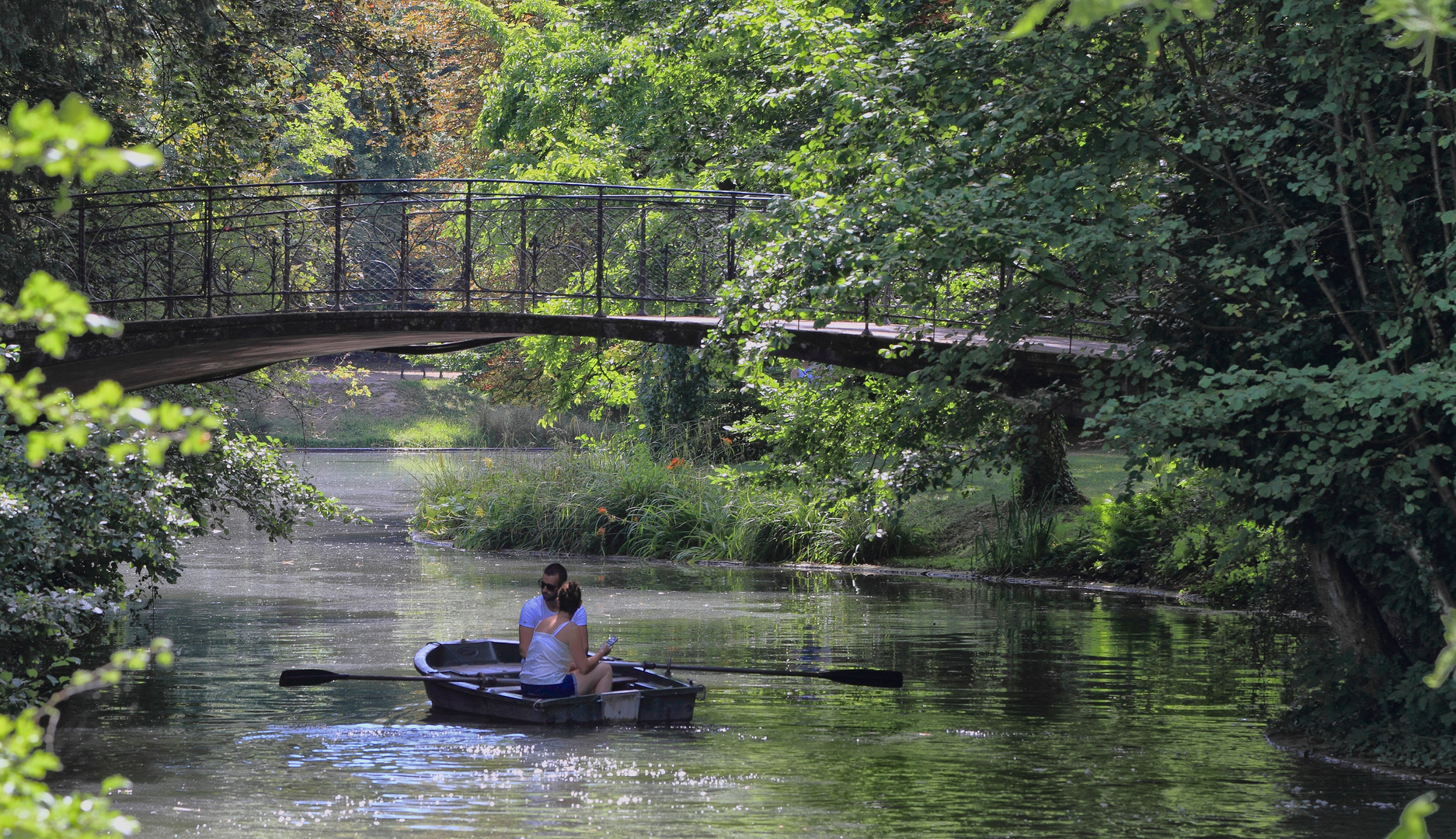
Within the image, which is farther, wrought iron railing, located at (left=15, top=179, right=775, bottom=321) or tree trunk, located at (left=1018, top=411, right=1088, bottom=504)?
tree trunk, located at (left=1018, top=411, right=1088, bottom=504)

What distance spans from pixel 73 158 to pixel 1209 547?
17.8 metres

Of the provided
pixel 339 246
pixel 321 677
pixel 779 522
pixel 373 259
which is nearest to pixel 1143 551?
pixel 779 522

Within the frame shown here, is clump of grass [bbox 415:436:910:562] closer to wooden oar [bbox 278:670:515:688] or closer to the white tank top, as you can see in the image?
wooden oar [bbox 278:670:515:688]

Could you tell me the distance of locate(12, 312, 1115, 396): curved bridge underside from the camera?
13609 millimetres

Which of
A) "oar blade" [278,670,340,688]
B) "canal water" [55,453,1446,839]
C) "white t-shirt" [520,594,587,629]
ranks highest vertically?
"white t-shirt" [520,594,587,629]

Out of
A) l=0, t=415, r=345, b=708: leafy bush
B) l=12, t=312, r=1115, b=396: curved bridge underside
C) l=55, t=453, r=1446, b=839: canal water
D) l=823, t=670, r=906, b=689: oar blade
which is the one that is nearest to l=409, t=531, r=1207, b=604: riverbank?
l=55, t=453, r=1446, b=839: canal water

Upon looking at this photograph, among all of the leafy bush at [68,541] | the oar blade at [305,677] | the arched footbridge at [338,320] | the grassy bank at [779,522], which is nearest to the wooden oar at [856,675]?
the oar blade at [305,677]

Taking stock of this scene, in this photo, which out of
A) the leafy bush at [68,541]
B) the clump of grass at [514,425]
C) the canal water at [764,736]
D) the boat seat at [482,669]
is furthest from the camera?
the clump of grass at [514,425]

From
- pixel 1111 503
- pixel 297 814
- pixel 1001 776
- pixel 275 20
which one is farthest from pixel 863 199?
pixel 1111 503

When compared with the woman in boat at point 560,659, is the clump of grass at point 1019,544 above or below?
above

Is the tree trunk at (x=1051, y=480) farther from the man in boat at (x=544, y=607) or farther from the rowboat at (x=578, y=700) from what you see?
the man in boat at (x=544, y=607)

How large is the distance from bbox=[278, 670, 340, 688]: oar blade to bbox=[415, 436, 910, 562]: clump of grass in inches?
463

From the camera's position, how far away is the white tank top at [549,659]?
1178 centimetres

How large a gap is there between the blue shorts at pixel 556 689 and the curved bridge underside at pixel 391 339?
10.7ft
